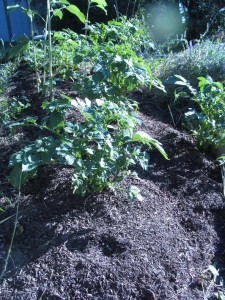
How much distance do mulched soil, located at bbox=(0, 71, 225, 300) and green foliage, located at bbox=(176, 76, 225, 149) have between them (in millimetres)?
295

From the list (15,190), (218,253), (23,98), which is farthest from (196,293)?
(23,98)

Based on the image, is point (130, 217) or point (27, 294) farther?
point (130, 217)

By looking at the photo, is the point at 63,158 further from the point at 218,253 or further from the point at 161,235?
the point at 218,253

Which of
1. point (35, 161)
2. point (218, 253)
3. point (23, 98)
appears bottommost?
point (218, 253)

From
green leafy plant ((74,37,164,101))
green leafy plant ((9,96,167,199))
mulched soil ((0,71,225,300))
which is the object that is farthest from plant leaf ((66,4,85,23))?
mulched soil ((0,71,225,300))

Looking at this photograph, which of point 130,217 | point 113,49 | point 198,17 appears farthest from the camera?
point 198,17

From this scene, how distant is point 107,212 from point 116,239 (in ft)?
0.66

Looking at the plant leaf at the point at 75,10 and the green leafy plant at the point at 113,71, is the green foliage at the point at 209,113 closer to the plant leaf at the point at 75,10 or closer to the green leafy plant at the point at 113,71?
the green leafy plant at the point at 113,71

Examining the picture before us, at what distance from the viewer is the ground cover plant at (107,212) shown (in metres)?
2.00

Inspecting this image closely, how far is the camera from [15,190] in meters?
2.54

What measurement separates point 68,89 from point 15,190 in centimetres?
153

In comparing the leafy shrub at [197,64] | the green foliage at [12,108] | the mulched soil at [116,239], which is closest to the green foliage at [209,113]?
the mulched soil at [116,239]

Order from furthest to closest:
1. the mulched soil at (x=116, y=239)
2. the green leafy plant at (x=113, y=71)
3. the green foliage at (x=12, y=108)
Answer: the green foliage at (x=12, y=108), the green leafy plant at (x=113, y=71), the mulched soil at (x=116, y=239)

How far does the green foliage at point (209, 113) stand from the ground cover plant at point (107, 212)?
0.01 metres
